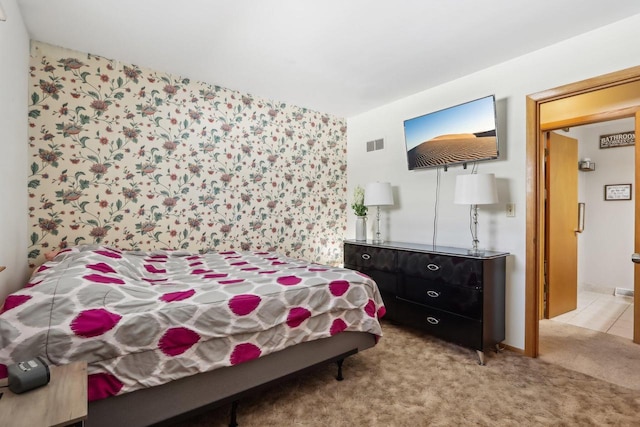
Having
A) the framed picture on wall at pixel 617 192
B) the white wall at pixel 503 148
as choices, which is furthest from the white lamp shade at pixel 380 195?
the framed picture on wall at pixel 617 192

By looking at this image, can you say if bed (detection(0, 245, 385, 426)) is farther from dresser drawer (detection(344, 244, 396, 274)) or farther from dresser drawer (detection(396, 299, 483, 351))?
dresser drawer (detection(344, 244, 396, 274))

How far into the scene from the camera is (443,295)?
2.70 meters

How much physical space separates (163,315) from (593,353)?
3.28 m

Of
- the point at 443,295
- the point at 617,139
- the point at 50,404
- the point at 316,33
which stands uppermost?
the point at 316,33

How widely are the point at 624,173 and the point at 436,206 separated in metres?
3.06

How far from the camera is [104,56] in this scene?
8.91 ft

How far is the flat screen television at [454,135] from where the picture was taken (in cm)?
273

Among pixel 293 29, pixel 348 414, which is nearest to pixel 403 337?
pixel 348 414

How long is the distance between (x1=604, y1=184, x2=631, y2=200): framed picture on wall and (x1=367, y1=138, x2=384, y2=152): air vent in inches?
128

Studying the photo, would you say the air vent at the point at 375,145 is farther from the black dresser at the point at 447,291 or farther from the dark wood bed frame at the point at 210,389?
the dark wood bed frame at the point at 210,389

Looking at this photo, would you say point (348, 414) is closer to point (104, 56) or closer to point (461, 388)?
point (461, 388)

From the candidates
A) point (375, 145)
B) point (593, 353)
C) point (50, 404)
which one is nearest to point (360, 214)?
point (375, 145)

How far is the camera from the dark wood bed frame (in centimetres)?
138

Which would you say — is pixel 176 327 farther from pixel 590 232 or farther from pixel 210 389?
pixel 590 232
